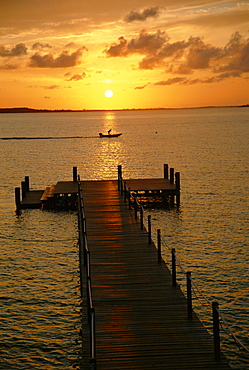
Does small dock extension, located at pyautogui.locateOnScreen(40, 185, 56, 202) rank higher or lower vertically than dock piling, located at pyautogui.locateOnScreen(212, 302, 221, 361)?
higher

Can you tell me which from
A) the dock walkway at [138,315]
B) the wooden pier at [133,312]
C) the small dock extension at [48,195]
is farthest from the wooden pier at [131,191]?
the dock walkway at [138,315]

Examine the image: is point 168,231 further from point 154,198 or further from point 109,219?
point 154,198

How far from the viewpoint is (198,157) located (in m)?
74.8

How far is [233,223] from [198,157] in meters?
44.0

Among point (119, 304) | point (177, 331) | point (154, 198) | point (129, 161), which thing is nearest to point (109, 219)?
point (119, 304)

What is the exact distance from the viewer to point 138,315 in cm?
1236

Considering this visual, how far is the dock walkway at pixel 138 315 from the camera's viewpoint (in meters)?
10.2

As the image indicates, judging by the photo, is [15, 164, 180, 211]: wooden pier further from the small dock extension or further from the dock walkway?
the dock walkway

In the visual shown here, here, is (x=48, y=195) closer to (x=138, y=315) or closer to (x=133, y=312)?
(x=133, y=312)

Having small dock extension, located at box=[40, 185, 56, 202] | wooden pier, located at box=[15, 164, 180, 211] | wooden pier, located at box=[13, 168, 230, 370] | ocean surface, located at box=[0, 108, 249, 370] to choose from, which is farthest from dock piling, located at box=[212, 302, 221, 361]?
small dock extension, located at box=[40, 185, 56, 202]

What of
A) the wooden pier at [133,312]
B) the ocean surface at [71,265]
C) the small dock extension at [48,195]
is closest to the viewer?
the wooden pier at [133,312]

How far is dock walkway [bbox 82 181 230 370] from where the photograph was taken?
33.5 feet

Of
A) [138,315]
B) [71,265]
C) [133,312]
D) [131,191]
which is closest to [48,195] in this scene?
[131,191]

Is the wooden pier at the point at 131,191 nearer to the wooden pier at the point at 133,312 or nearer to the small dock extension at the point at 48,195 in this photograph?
the small dock extension at the point at 48,195
